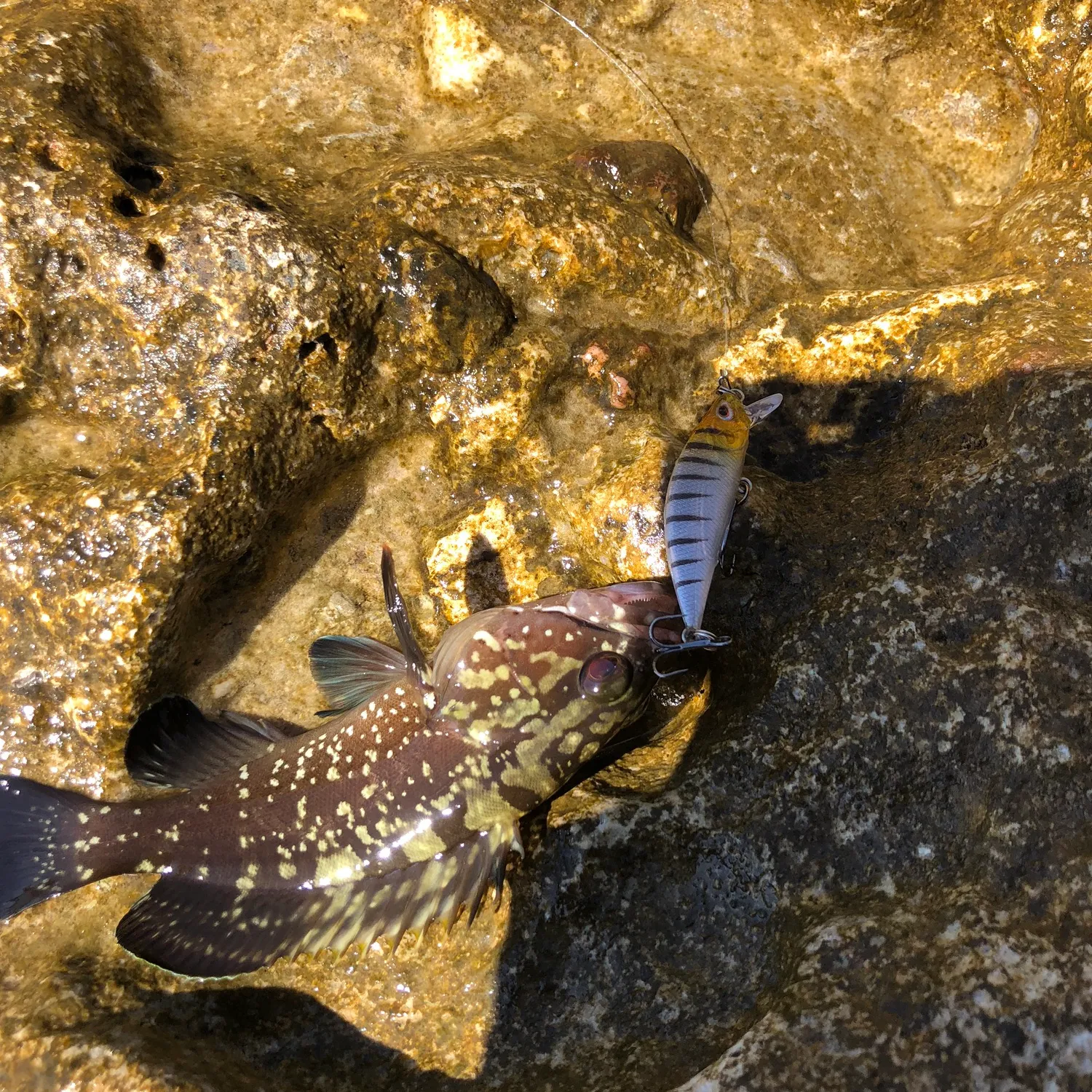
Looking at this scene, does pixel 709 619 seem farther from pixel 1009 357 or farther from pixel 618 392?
pixel 1009 357

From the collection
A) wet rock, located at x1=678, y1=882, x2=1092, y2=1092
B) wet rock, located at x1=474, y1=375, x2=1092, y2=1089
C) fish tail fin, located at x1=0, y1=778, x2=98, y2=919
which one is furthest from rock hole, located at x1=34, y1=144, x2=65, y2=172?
wet rock, located at x1=678, y1=882, x2=1092, y2=1092

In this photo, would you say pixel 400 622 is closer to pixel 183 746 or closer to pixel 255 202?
pixel 183 746

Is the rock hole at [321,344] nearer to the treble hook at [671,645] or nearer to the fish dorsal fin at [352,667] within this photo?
the fish dorsal fin at [352,667]

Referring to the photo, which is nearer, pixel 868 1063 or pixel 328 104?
pixel 868 1063

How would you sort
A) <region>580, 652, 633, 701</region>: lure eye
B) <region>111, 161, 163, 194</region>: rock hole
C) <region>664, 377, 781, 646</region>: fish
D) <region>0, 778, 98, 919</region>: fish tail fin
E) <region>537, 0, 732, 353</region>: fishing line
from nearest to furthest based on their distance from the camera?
1. <region>664, 377, 781, 646</region>: fish
2. <region>580, 652, 633, 701</region>: lure eye
3. <region>0, 778, 98, 919</region>: fish tail fin
4. <region>111, 161, 163, 194</region>: rock hole
5. <region>537, 0, 732, 353</region>: fishing line

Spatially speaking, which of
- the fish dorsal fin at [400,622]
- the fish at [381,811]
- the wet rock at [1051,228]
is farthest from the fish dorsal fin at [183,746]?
the wet rock at [1051,228]

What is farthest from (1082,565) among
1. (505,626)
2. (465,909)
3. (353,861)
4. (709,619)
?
(353,861)

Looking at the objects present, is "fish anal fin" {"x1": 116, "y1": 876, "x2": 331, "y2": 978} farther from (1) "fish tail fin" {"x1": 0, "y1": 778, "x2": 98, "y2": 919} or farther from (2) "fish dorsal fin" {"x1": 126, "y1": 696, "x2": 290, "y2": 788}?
(2) "fish dorsal fin" {"x1": 126, "y1": 696, "x2": 290, "y2": 788}

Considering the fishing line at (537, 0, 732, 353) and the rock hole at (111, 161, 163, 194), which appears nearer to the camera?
the rock hole at (111, 161, 163, 194)
